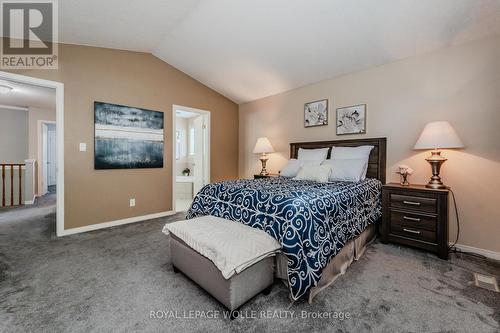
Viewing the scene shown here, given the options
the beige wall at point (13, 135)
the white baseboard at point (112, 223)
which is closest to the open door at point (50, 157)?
the beige wall at point (13, 135)

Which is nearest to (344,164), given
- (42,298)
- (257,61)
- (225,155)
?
(257,61)

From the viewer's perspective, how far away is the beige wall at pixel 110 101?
10.2 ft

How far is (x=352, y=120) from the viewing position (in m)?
3.39

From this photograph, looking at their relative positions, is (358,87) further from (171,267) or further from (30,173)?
(30,173)

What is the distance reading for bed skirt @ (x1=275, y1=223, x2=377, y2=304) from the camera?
1738mm

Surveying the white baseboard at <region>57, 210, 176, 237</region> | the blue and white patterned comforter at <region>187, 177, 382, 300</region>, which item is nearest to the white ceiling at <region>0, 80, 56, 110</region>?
the white baseboard at <region>57, 210, 176, 237</region>

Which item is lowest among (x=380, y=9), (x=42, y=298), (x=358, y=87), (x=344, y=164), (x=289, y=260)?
(x=42, y=298)

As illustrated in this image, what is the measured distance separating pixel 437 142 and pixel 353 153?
0.95 metres

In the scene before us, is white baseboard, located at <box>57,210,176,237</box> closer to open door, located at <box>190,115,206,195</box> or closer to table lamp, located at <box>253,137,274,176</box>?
open door, located at <box>190,115,206,195</box>

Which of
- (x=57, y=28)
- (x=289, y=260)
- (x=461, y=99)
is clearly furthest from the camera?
(x=57, y=28)

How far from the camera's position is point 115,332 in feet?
4.34

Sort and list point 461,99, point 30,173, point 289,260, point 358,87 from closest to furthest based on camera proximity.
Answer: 1. point 289,260
2. point 461,99
3. point 358,87
4. point 30,173

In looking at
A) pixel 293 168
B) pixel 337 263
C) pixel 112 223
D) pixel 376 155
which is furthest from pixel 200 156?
pixel 337 263

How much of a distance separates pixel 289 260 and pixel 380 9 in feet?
8.39
